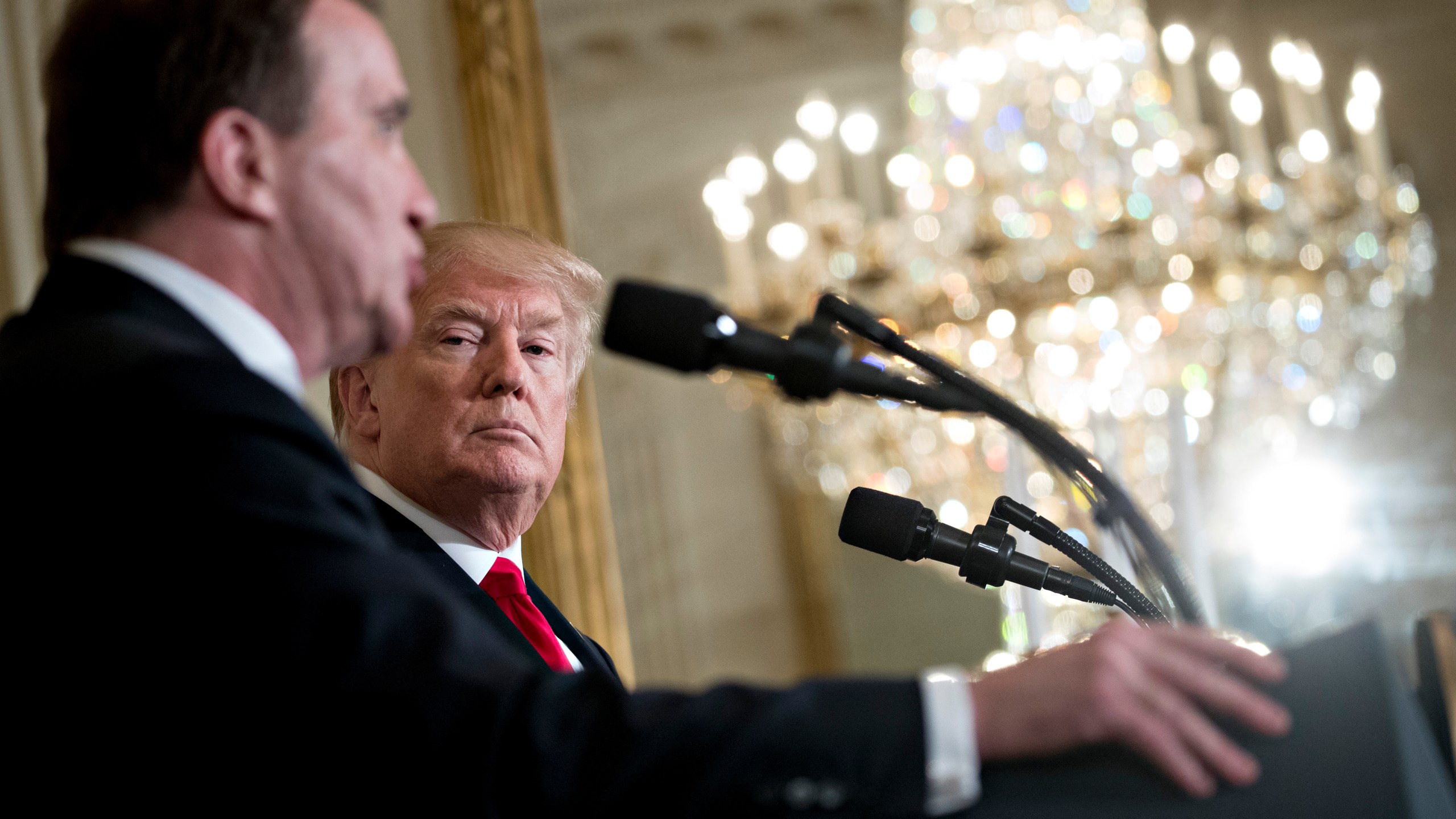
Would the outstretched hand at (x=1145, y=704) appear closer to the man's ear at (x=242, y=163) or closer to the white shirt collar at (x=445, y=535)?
the man's ear at (x=242, y=163)

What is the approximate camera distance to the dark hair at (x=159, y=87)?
665 millimetres

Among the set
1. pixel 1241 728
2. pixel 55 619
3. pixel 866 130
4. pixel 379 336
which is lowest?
pixel 1241 728

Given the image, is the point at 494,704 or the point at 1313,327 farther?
the point at 1313,327

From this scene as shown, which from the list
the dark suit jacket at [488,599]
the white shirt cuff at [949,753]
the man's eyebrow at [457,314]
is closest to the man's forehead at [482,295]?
the man's eyebrow at [457,314]

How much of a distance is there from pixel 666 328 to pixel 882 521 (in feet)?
0.86

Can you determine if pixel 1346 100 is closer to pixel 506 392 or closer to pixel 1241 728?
pixel 506 392

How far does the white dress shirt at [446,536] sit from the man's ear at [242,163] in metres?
0.63

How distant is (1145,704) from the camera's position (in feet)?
1.64

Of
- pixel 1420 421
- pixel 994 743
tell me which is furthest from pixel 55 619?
pixel 1420 421

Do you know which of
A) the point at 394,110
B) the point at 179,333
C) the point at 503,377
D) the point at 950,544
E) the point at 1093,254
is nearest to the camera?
the point at 179,333

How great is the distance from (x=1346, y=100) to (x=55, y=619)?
3.41 m

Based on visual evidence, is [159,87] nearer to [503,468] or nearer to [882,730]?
[882,730]

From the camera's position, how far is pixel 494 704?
49cm

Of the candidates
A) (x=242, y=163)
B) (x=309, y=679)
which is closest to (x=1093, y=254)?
(x=242, y=163)
